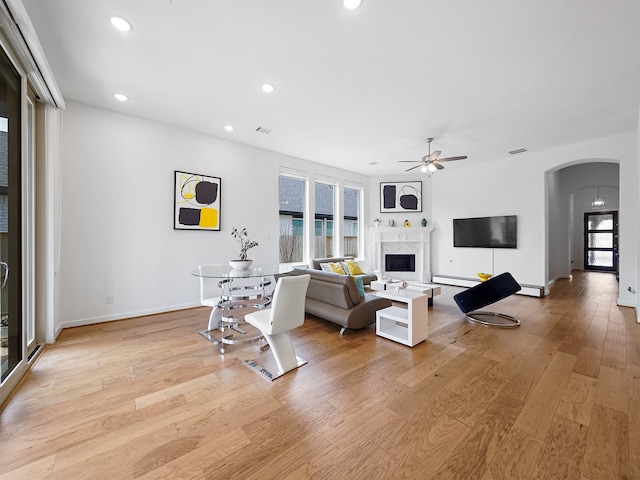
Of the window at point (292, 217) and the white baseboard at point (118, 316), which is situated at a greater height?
the window at point (292, 217)

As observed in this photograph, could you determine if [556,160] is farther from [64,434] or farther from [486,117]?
[64,434]

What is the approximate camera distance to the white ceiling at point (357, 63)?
2127 mm

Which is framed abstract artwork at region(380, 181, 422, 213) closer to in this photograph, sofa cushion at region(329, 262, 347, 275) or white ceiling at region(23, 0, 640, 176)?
sofa cushion at region(329, 262, 347, 275)

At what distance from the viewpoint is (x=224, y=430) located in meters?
1.69

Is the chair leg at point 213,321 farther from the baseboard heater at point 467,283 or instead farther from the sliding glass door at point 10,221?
the baseboard heater at point 467,283

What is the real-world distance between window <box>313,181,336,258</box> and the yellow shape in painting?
8.14 ft

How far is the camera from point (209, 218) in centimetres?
459

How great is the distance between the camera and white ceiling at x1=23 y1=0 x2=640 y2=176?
2.13 m

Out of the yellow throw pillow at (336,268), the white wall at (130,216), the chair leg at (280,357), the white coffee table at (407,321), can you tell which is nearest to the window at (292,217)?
the yellow throw pillow at (336,268)

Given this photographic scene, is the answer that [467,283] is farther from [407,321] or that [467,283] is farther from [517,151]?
[407,321]

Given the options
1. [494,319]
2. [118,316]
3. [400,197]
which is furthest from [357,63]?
[400,197]

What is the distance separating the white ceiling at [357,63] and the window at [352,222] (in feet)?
9.82

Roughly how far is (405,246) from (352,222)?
5.26 ft

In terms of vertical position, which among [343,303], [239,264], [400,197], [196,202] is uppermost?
[400,197]
